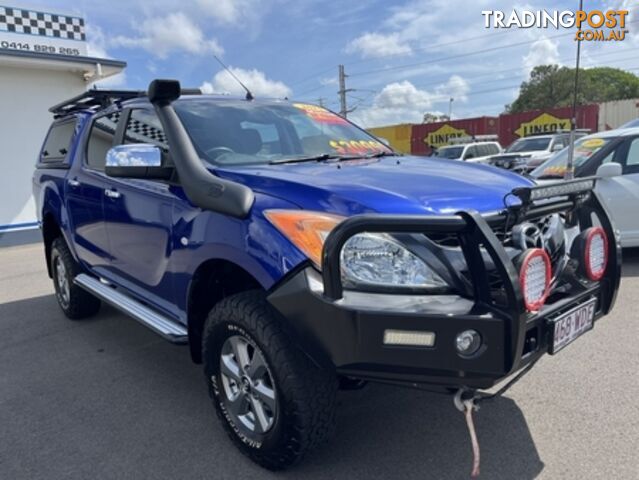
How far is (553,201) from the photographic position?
2.61 metres

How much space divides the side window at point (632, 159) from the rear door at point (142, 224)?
4954 millimetres

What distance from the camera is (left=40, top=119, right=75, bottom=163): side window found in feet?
16.0

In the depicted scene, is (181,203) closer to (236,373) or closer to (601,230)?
(236,373)

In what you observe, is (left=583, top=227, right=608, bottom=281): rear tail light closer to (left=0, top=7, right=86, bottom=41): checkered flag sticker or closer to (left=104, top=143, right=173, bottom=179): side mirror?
(left=104, top=143, right=173, bottom=179): side mirror

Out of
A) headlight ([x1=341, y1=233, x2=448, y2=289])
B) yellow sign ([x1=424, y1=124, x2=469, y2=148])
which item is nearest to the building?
headlight ([x1=341, y1=233, x2=448, y2=289])

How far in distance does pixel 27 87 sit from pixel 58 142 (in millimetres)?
7786

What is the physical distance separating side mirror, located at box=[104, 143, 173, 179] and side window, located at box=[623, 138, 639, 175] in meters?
5.02

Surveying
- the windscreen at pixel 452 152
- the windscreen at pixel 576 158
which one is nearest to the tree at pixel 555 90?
the windscreen at pixel 452 152

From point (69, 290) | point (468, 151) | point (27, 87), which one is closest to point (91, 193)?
point (69, 290)

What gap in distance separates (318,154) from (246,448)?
1702 mm

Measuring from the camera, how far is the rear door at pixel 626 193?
18.6ft

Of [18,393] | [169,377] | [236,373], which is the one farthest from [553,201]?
[18,393]

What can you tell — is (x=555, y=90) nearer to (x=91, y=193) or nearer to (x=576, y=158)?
(x=576, y=158)

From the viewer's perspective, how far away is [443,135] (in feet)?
116
